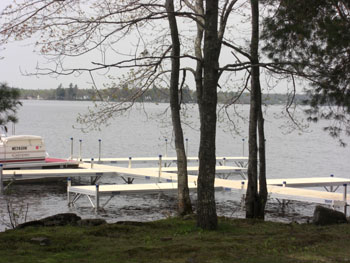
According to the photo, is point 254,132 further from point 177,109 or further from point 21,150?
point 21,150

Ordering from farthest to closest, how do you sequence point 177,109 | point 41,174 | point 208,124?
point 41,174, point 177,109, point 208,124

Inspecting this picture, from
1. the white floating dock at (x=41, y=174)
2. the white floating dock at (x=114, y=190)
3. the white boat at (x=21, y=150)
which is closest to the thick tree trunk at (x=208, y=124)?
the white floating dock at (x=114, y=190)

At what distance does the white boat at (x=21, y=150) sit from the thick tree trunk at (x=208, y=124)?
13.7 meters

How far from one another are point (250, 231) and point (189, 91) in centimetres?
457

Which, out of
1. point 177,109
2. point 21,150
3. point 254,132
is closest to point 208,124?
point 254,132

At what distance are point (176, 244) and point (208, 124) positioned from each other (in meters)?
1.79

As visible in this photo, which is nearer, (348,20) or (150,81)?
(348,20)

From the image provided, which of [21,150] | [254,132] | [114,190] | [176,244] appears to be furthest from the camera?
[21,150]

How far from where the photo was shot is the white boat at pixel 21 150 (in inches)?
808

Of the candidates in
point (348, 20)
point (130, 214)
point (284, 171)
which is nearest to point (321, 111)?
point (348, 20)

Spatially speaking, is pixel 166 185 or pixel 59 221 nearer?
pixel 59 221

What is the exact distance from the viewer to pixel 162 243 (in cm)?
729

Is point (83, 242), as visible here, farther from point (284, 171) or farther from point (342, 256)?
point (284, 171)

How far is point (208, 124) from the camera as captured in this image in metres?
8.04
